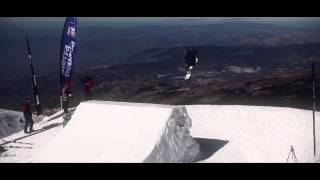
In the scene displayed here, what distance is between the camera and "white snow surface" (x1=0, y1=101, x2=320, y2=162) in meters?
10.4

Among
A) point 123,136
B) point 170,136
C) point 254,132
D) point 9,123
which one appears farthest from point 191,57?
point 9,123

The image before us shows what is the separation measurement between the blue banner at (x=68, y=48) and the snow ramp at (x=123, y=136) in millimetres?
5423

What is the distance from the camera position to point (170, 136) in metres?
11.1

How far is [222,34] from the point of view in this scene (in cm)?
10456

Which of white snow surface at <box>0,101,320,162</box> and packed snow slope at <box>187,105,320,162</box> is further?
packed snow slope at <box>187,105,320,162</box>

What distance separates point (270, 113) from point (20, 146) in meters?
8.18

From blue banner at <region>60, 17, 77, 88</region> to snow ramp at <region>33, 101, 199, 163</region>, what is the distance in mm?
5423

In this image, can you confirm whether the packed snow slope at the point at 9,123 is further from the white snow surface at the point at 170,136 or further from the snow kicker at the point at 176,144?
the snow kicker at the point at 176,144

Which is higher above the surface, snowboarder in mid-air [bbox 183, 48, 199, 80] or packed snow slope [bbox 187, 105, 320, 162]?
snowboarder in mid-air [bbox 183, 48, 199, 80]

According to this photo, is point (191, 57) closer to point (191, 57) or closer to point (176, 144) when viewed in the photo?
point (191, 57)

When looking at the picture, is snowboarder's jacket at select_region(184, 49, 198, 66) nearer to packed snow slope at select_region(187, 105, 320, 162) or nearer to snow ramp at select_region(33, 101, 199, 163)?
packed snow slope at select_region(187, 105, 320, 162)

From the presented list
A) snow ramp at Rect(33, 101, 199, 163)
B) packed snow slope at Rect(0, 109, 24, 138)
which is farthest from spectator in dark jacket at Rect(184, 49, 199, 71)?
packed snow slope at Rect(0, 109, 24, 138)

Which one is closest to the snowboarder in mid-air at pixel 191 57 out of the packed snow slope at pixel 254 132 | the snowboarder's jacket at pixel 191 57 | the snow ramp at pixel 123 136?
the snowboarder's jacket at pixel 191 57
